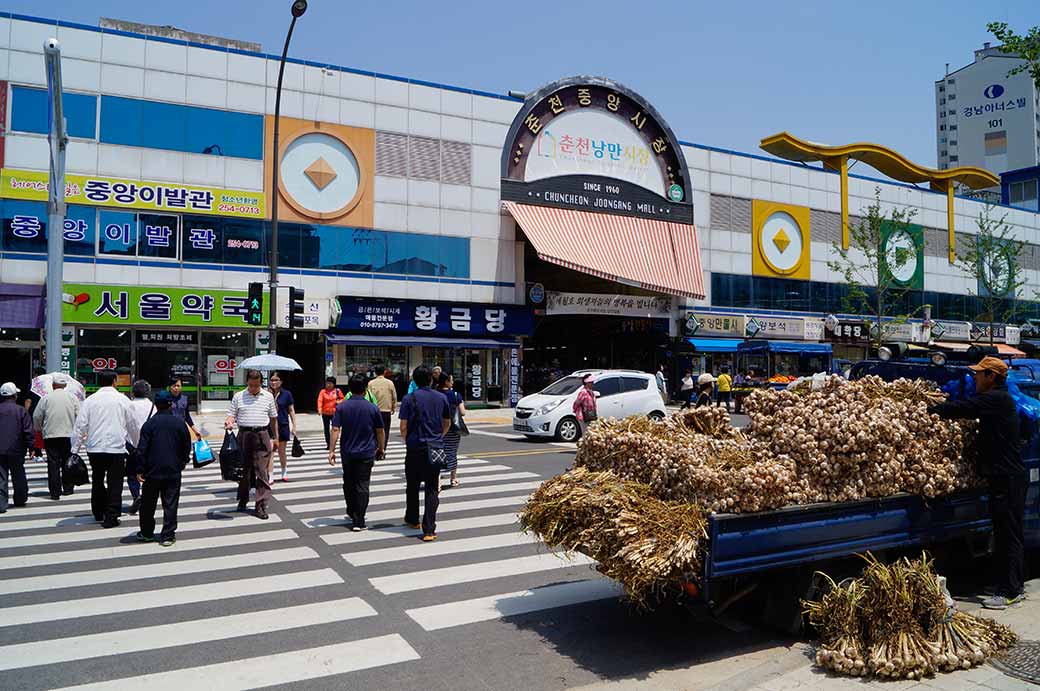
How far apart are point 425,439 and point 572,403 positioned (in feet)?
35.2

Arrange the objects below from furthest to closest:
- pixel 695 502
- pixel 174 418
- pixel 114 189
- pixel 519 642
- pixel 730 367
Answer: pixel 730 367 < pixel 114 189 < pixel 174 418 < pixel 519 642 < pixel 695 502

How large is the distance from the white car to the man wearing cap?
12759mm

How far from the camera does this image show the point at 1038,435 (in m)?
6.45

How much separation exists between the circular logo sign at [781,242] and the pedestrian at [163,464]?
35.6 metres

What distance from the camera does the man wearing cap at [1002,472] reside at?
19.5ft

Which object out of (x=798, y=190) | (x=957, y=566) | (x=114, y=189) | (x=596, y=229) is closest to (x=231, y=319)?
(x=114, y=189)

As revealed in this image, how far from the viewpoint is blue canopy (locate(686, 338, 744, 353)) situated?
120ft

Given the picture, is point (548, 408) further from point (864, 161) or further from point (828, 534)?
point (864, 161)

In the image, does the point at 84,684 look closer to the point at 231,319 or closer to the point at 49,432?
the point at 49,432

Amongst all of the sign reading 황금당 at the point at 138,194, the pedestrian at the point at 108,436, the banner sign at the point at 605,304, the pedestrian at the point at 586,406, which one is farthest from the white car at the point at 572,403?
the sign reading 황금당 at the point at 138,194

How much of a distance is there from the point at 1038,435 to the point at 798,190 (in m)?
37.4

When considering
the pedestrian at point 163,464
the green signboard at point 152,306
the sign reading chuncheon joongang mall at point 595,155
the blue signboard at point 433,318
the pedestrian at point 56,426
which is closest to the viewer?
the pedestrian at point 163,464

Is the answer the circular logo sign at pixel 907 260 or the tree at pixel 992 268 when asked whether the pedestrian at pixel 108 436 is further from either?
the circular logo sign at pixel 907 260

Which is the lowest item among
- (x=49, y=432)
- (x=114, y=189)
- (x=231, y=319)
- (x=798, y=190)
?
(x=49, y=432)
